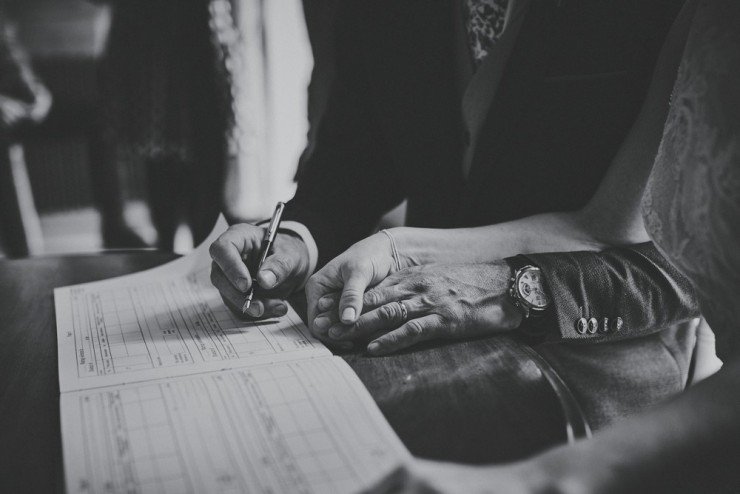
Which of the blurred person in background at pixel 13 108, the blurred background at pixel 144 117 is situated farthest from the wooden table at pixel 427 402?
the blurred person in background at pixel 13 108

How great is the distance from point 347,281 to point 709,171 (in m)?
0.47

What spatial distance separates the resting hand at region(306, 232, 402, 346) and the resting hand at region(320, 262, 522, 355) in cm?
2

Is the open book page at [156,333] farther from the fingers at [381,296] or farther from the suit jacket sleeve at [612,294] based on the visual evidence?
the suit jacket sleeve at [612,294]

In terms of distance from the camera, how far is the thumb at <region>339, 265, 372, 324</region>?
77cm

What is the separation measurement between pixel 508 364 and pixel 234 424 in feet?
1.12

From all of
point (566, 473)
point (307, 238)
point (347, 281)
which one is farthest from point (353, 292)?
point (566, 473)

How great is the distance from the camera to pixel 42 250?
361cm

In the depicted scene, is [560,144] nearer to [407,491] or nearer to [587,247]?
[587,247]

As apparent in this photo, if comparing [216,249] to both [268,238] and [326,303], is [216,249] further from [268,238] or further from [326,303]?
[326,303]

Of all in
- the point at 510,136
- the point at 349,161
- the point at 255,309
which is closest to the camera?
the point at 255,309

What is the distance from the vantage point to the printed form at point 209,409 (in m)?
0.50

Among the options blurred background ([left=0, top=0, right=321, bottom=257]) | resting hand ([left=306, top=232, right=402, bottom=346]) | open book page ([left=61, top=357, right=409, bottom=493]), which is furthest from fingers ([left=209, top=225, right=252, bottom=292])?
blurred background ([left=0, top=0, right=321, bottom=257])

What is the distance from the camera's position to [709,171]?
57 centimetres

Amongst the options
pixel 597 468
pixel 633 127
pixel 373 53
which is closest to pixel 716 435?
pixel 597 468
